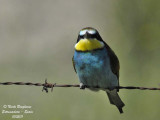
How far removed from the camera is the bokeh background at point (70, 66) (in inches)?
275

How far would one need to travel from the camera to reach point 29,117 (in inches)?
290

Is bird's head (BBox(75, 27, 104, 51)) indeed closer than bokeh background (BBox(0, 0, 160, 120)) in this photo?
Yes

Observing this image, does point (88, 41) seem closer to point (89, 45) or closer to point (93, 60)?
point (89, 45)

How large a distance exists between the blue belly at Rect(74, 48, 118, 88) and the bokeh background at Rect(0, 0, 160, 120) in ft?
4.15

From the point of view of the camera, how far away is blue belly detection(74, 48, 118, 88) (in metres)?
5.48

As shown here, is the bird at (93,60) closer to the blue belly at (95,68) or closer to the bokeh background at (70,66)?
the blue belly at (95,68)

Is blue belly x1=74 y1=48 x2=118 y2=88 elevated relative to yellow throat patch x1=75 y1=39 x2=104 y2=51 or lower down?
lower down

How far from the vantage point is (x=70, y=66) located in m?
9.78

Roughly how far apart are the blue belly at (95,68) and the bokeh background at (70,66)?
126cm

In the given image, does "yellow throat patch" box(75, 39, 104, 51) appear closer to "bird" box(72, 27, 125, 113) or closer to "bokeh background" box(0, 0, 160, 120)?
"bird" box(72, 27, 125, 113)

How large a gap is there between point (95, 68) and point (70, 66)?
14.1ft

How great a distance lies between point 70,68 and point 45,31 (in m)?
3.19

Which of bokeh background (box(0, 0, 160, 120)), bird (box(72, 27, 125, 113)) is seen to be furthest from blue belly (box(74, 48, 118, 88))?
bokeh background (box(0, 0, 160, 120))

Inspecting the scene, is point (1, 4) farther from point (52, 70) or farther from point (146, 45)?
point (146, 45)
